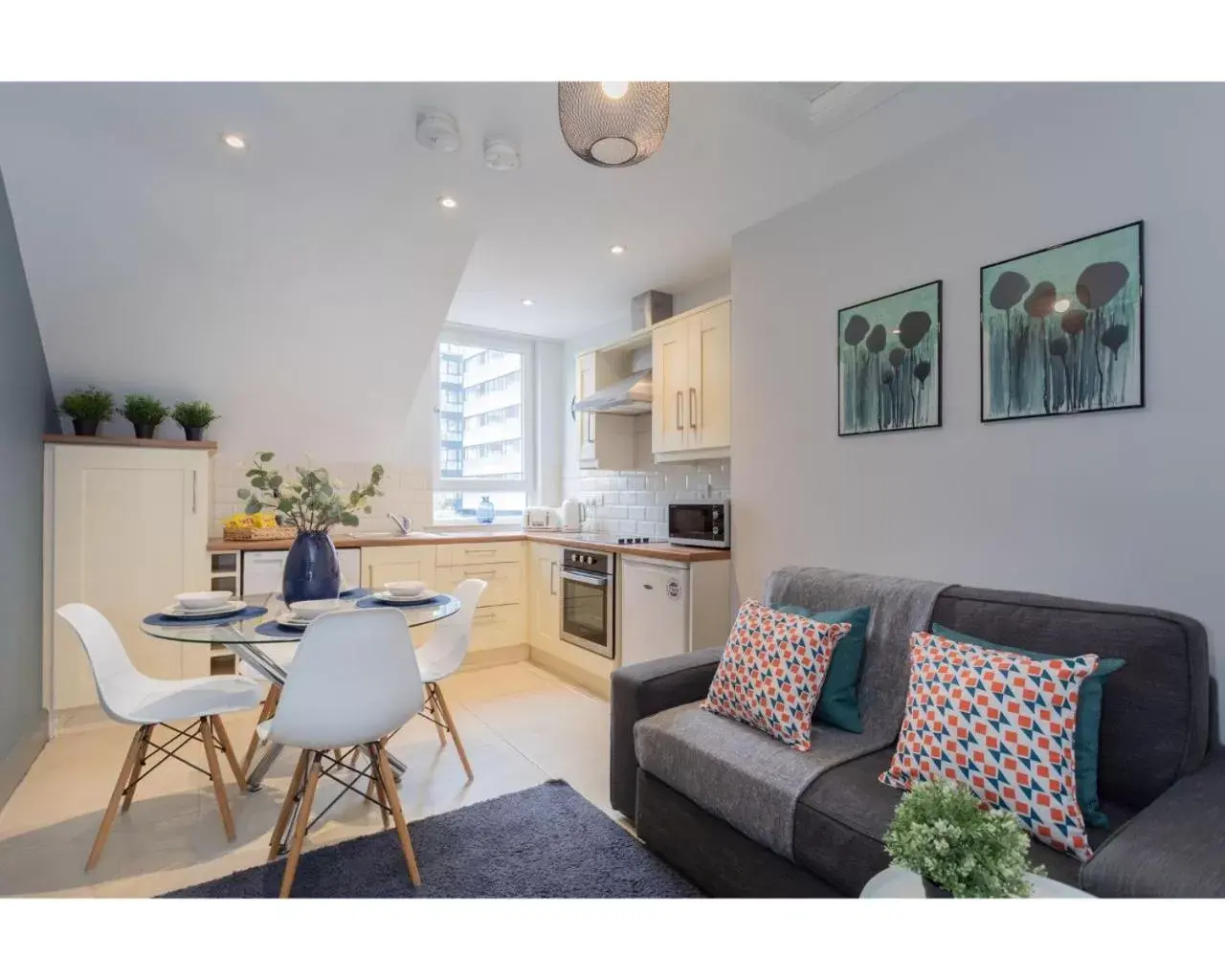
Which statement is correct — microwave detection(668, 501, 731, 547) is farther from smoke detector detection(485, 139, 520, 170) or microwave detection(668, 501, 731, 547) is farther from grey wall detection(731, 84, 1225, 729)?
smoke detector detection(485, 139, 520, 170)

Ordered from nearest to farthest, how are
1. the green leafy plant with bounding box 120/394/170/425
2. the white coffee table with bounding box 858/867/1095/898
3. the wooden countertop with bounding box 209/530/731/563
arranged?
1. the white coffee table with bounding box 858/867/1095/898
2. the wooden countertop with bounding box 209/530/731/563
3. the green leafy plant with bounding box 120/394/170/425

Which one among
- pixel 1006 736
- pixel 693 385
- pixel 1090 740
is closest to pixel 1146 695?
pixel 1090 740

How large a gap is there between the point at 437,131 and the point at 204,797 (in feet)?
9.05

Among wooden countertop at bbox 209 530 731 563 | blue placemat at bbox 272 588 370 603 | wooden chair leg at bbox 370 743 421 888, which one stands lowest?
wooden chair leg at bbox 370 743 421 888

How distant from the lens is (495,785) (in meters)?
2.56

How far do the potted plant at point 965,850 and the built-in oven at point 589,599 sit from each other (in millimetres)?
2813

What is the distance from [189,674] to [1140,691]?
13.7 ft

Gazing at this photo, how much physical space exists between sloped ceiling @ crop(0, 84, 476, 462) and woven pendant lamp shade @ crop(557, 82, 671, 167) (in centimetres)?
111

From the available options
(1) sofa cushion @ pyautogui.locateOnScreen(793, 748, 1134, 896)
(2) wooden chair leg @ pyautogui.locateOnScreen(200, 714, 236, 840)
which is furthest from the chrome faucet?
(1) sofa cushion @ pyautogui.locateOnScreen(793, 748, 1134, 896)

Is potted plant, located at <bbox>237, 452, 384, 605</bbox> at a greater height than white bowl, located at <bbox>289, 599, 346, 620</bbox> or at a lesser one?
greater

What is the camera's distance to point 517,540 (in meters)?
4.50

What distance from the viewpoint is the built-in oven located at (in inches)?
146
